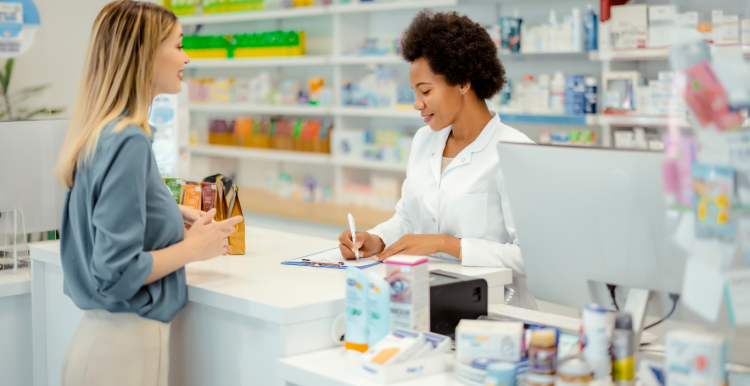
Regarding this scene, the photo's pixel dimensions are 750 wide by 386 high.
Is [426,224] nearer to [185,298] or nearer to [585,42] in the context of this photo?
[185,298]

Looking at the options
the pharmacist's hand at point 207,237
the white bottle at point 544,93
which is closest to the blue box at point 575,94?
the white bottle at point 544,93

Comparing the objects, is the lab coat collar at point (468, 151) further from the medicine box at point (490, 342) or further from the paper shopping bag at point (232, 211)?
the medicine box at point (490, 342)

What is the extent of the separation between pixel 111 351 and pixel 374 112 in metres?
3.62

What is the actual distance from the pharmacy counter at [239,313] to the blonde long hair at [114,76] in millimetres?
451

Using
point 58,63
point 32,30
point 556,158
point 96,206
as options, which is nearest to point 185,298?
point 96,206

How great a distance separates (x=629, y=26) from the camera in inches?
147

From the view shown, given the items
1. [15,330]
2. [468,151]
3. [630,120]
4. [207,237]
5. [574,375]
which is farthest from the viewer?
[630,120]

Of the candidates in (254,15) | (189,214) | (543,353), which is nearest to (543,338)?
(543,353)

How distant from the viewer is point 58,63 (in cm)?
330

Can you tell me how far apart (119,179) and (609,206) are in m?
1.05

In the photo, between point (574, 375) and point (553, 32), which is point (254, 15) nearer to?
point (553, 32)

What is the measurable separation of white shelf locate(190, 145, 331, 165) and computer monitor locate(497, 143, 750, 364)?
3988mm

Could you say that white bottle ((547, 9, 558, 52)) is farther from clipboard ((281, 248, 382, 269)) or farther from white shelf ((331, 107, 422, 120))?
clipboard ((281, 248, 382, 269))

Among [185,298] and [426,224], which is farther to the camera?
[426,224]
